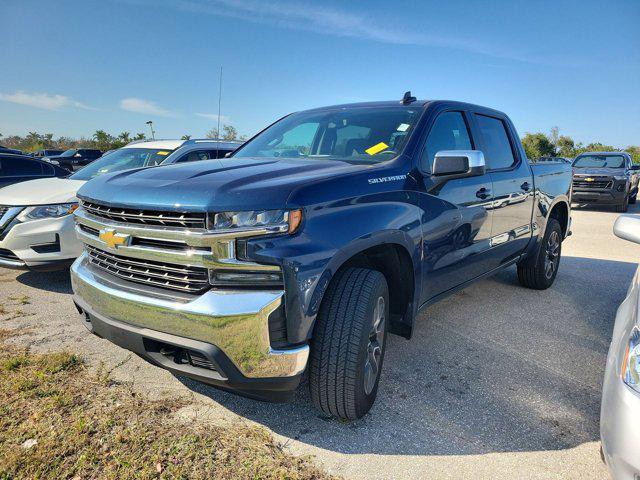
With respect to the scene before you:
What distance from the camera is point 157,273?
6.89ft

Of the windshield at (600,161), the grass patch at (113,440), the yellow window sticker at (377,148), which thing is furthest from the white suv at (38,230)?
the windshield at (600,161)

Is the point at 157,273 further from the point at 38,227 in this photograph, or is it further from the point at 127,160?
the point at 127,160

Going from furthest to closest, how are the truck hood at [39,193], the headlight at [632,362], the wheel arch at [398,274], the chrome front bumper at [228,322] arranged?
the truck hood at [39,193], the wheel arch at [398,274], the chrome front bumper at [228,322], the headlight at [632,362]

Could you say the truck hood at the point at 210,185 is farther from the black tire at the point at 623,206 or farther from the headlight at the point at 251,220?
the black tire at the point at 623,206

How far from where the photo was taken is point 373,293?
2246mm

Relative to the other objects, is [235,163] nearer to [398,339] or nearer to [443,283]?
[443,283]

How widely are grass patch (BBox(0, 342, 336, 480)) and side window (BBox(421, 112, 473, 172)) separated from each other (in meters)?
1.92

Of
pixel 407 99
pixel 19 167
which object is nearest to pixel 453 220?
pixel 407 99

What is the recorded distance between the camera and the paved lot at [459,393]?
2176mm

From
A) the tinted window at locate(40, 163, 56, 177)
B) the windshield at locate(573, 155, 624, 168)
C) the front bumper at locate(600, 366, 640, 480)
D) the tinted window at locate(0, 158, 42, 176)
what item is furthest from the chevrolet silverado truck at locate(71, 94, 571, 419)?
the windshield at locate(573, 155, 624, 168)

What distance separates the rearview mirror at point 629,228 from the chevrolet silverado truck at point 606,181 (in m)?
12.0

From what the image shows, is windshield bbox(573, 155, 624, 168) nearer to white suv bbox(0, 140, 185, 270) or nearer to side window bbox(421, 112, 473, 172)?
side window bbox(421, 112, 473, 172)

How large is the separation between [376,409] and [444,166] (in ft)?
4.90

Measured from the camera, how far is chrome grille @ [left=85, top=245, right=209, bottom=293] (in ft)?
6.50
